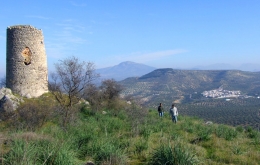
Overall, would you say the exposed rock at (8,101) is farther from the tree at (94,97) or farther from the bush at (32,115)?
the tree at (94,97)

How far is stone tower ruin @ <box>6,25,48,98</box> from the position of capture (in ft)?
51.2

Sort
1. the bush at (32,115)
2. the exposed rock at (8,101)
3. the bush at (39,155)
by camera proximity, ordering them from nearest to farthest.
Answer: the bush at (39,155) → the bush at (32,115) → the exposed rock at (8,101)

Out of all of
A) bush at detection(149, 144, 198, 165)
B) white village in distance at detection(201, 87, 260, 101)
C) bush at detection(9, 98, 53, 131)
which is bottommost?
white village in distance at detection(201, 87, 260, 101)

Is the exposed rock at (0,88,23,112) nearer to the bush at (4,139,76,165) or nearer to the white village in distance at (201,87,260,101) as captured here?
the bush at (4,139,76,165)

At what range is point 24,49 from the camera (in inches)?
618

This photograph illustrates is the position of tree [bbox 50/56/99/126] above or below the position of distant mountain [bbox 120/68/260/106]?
above

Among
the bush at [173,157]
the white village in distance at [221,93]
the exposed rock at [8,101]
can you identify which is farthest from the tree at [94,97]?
the white village in distance at [221,93]

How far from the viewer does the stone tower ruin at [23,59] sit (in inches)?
615

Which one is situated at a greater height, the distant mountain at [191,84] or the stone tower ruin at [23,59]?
the stone tower ruin at [23,59]

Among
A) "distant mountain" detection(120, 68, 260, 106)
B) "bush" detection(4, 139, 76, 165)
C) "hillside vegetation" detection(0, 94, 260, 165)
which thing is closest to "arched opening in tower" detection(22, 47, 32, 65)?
"hillside vegetation" detection(0, 94, 260, 165)

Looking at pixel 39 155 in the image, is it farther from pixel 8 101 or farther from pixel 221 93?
pixel 221 93

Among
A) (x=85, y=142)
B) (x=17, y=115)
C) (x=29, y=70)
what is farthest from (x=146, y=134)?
(x=29, y=70)

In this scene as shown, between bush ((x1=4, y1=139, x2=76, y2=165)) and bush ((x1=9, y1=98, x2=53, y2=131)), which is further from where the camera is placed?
bush ((x1=9, y1=98, x2=53, y2=131))

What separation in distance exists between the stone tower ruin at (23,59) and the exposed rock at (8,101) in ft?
2.36
